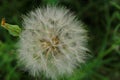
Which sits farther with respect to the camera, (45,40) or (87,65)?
(87,65)

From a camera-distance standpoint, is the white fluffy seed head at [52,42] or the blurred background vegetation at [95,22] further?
the blurred background vegetation at [95,22]

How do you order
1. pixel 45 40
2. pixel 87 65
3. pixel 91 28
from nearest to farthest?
pixel 45 40 < pixel 87 65 < pixel 91 28

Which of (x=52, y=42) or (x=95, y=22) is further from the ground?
(x=95, y=22)

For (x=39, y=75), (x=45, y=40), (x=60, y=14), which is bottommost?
(x=39, y=75)

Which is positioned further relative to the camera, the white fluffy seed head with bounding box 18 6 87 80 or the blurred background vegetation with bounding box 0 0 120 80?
the blurred background vegetation with bounding box 0 0 120 80

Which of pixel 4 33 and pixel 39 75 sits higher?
pixel 4 33

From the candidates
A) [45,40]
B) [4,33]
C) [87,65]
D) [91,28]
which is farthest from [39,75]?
[91,28]

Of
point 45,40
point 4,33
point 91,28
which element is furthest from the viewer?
point 91,28

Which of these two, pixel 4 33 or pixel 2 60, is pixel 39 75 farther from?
pixel 4 33
